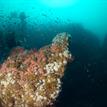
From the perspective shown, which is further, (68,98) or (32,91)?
(68,98)

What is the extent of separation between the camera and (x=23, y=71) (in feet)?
26.8

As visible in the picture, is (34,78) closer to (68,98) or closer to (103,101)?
(68,98)

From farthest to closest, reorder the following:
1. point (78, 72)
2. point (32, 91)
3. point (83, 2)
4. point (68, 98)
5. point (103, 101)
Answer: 1. point (83, 2)
2. point (78, 72)
3. point (103, 101)
4. point (68, 98)
5. point (32, 91)

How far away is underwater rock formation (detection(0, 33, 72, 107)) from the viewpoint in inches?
309

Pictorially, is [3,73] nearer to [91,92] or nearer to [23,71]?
[23,71]

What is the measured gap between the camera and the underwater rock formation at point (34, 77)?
7.84 m

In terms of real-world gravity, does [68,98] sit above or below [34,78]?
below

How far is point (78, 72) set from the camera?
13305mm

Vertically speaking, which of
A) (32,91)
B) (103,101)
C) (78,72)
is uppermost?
(32,91)

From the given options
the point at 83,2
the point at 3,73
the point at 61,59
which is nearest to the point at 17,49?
the point at 3,73

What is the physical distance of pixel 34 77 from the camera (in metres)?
7.98

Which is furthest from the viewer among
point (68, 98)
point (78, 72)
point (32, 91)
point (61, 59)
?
point (78, 72)

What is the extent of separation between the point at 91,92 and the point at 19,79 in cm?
507

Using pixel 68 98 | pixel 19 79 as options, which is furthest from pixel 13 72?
pixel 68 98
